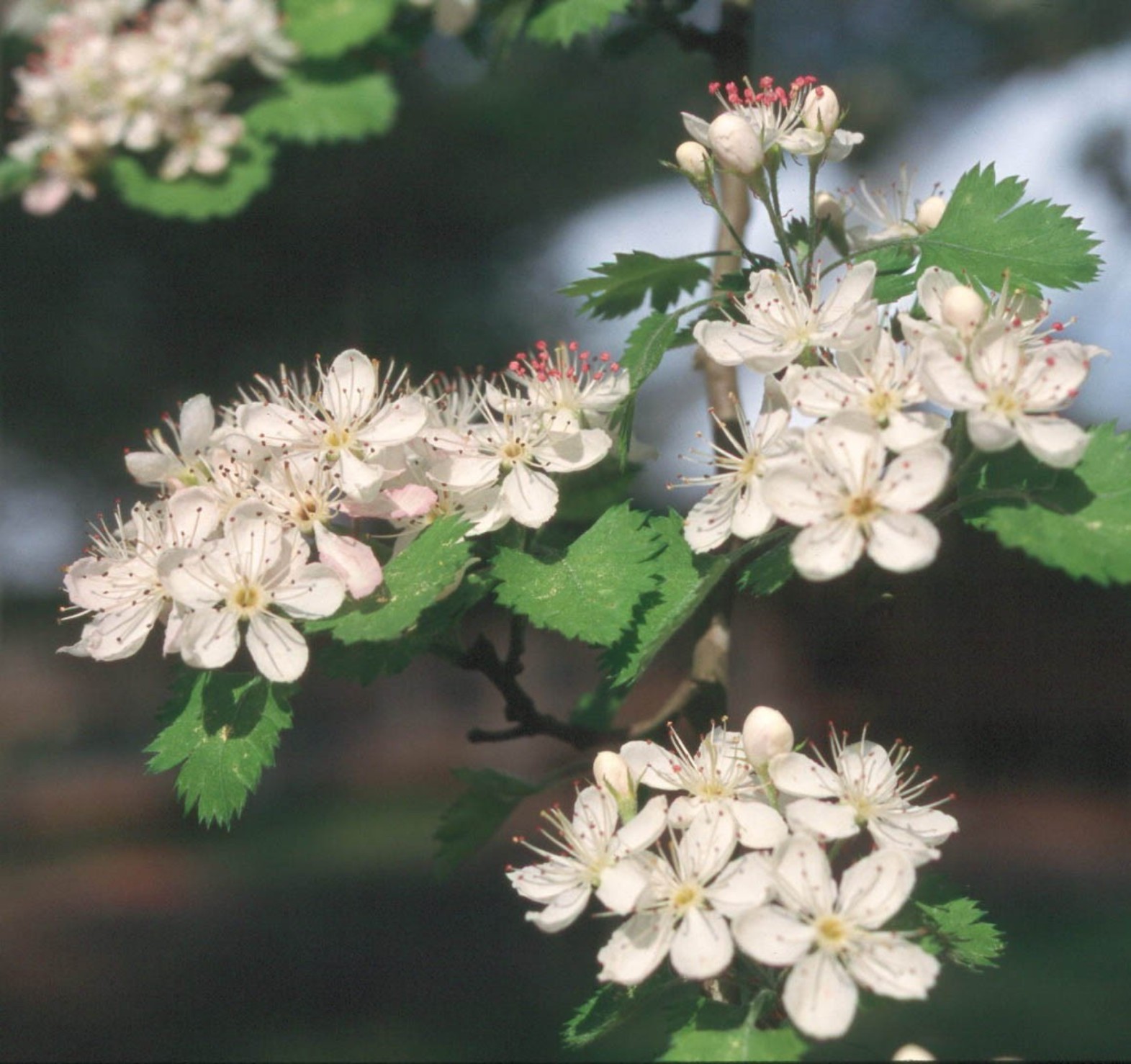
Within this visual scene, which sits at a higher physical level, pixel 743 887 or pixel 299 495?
pixel 299 495

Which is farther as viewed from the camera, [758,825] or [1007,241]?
[1007,241]

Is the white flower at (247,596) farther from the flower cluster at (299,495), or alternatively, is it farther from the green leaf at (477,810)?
the green leaf at (477,810)

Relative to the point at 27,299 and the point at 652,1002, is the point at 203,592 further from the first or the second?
the point at 27,299

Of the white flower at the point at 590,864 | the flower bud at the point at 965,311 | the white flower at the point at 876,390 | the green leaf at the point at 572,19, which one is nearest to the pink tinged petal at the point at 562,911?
the white flower at the point at 590,864

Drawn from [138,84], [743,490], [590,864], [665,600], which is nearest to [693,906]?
[590,864]

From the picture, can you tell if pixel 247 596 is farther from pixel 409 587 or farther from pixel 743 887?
pixel 743 887

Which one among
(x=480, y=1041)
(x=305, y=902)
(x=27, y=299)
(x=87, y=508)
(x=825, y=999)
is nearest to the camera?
(x=825, y=999)

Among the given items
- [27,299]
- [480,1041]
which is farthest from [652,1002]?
[27,299]
